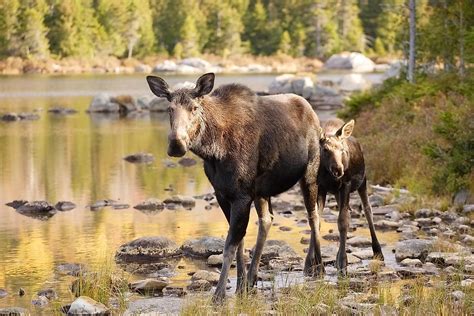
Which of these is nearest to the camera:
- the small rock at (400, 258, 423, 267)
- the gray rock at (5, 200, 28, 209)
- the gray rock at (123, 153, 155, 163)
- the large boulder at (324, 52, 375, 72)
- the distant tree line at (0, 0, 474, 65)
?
the small rock at (400, 258, 423, 267)

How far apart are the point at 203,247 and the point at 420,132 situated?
401 inches

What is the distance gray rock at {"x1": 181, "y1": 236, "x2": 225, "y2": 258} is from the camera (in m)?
16.3

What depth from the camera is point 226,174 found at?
12141 mm

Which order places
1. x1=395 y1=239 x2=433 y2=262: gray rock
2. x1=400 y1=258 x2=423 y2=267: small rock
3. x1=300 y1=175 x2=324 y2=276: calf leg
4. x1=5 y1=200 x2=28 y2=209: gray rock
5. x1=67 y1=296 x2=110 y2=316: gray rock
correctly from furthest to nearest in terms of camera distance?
x1=5 y1=200 x2=28 y2=209: gray rock
x1=395 y1=239 x2=433 y2=262: gray rock
x1=400 y1=258 x2=423 y2=267: small rock
x1=300 y1=175 x2=324 y2=276: calf leg
x1=67 y1=296 x2=110 y2=316: gray rock

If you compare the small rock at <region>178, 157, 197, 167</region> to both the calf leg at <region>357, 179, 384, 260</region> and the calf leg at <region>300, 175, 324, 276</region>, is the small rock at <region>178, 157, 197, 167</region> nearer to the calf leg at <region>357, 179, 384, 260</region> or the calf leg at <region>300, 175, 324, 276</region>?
the calf leg at <region>357, 179, 384, 260</region>

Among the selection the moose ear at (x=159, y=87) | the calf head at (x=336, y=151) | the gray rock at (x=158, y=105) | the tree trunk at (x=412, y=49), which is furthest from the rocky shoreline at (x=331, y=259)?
the gray rock at (x=158, y=105)

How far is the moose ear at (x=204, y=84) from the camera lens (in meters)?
11.5

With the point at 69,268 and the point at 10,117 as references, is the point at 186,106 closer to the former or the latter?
the point at 69,268

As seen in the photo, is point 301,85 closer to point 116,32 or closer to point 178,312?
point 178,312

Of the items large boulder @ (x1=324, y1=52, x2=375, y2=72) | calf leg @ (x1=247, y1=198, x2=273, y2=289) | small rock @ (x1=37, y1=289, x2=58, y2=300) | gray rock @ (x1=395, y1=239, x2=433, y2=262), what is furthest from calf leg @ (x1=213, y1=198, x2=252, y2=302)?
large boulder @ (x1=324, y1=52, x2=375, y2=72)

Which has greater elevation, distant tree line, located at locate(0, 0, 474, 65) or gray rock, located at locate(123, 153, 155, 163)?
gray rock, located at locate(123, 153, 155, 163)

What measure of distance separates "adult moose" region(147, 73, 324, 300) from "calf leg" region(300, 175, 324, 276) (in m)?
0.01

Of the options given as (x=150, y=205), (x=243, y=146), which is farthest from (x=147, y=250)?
(x=150, y=205)

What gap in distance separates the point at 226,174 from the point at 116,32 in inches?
5624
